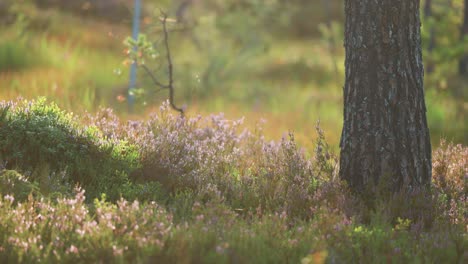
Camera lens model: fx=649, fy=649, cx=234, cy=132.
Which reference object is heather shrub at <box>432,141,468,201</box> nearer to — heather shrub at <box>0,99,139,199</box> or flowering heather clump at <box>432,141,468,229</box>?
flowering heather clump at <box>432,141,468,229</box>

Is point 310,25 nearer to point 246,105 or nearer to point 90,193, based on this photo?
point 246,105

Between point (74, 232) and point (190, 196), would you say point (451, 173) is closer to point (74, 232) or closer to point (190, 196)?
point (190, 196)

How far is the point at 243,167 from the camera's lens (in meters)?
6.53

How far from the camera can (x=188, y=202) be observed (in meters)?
5.35

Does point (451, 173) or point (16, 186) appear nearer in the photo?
point (16, 186)

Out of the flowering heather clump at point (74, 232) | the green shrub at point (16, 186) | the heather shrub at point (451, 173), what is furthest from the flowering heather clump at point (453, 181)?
the green shrub at point (16, 186)

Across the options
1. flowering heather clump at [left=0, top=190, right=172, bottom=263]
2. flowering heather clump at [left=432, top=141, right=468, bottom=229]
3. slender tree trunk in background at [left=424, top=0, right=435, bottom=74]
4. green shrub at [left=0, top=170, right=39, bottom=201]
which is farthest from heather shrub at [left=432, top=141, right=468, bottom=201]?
slender tree trunk in background at [left=424, top=0, right=435, bottom=74]

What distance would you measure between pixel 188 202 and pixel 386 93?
2.02 meters

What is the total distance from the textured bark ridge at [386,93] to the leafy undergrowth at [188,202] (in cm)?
30

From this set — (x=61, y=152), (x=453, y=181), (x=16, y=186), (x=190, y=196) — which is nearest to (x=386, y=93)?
(x=453, y=181)

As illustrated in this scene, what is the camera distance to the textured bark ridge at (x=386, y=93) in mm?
5801

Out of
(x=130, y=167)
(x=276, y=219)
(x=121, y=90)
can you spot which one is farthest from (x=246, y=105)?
(x=276, y=219)

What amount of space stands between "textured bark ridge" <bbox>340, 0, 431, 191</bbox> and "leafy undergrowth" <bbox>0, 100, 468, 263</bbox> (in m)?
0.30

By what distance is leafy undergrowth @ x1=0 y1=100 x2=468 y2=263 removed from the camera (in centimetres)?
423
